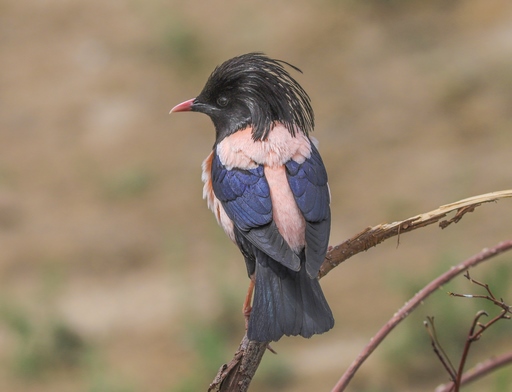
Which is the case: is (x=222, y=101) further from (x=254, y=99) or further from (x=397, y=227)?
(x=397, y=227)

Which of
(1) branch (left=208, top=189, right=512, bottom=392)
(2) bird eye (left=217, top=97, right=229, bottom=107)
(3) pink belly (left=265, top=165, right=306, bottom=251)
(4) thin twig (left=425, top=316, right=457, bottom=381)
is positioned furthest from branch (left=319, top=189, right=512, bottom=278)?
(2) bird eye (left=217, top=97, right=229, bottom=107)

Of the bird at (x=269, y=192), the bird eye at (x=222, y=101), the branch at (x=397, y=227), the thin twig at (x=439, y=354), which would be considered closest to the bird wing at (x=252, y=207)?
the bird at (x=269, y=192)

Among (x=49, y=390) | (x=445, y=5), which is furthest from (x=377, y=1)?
(x=49, y=390)

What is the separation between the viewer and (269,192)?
3357 millimetres

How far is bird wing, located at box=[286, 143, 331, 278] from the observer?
10.0 feet

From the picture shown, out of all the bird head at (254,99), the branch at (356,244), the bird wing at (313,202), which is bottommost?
the branch at (356,244)

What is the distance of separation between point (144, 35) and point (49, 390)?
6497 millimetres

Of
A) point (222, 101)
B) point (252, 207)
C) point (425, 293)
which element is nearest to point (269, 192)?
point (252, 207)

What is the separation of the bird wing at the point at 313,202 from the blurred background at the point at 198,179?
8.84 feet

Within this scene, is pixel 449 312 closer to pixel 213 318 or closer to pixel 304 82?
pixel 213 318

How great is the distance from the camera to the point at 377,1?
12.7 meters

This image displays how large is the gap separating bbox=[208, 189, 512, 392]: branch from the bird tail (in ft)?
0.40

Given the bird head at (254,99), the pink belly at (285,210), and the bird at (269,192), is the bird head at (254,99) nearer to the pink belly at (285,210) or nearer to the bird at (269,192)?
the bird at (269,192)

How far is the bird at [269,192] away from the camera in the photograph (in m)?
3.03
